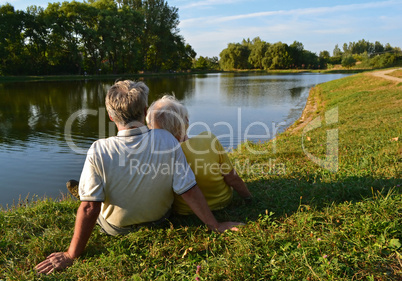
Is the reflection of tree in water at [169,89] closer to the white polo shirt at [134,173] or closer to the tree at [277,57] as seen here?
the white polo shirt at [134,173]

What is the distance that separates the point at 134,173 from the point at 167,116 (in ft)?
2.06

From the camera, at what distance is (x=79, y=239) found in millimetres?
2525

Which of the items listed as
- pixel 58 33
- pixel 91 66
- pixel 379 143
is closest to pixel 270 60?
pixel 91 66

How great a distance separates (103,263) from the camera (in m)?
2.43

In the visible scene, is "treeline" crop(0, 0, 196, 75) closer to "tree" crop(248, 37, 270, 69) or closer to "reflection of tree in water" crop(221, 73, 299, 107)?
"reflection of tree in water" crop(221, 73, 299, 107)

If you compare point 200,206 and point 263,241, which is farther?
point 200,206

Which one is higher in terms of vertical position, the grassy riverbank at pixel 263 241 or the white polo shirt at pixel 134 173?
the white polo shirt at pixel 134 173

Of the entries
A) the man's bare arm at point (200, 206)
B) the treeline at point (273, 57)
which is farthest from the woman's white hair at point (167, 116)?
the treeline at point (273, 57)

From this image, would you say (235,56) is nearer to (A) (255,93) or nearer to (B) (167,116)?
(A) (255,93)

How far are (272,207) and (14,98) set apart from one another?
2402cm

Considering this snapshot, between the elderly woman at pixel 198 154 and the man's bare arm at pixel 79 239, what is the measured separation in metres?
0.86

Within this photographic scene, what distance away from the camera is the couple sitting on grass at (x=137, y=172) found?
8.09ft

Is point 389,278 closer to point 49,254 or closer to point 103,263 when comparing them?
point 103,263

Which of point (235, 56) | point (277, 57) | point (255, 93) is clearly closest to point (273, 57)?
point (277, 57)
